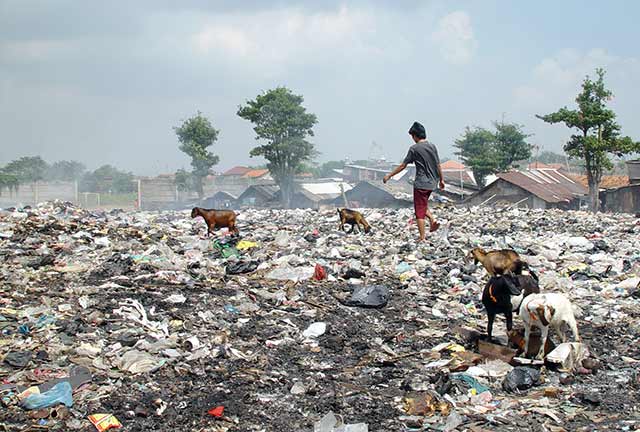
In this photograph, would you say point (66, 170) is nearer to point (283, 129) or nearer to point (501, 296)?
point (283, 129)

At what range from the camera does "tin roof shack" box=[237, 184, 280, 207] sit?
3198cm

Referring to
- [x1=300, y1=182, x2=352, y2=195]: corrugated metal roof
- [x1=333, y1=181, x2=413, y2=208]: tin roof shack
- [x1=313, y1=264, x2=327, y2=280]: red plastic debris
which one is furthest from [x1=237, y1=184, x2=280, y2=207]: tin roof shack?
[x1=313, y1=264, x2=327, y2=280]: red plastic debris

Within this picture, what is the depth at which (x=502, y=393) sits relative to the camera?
3738 millimetres

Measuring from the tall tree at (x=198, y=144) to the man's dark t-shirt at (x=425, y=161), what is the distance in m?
26.9

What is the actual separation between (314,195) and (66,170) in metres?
21.0

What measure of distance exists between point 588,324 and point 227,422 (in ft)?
11.3

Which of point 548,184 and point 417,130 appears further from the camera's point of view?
point 548,184

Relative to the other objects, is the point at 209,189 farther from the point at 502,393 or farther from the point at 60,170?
the point at 502,393

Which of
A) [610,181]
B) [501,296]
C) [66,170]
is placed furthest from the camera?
[66,170]

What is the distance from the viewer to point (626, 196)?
Answer: 2700cm

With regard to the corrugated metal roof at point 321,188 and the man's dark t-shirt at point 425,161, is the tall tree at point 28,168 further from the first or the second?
the man's dark t-shirt at point 425,161

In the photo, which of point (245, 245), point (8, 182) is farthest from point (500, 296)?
point (8, 182)

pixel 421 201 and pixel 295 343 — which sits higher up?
pixel 421 201

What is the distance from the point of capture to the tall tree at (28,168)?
3353 centimetres
